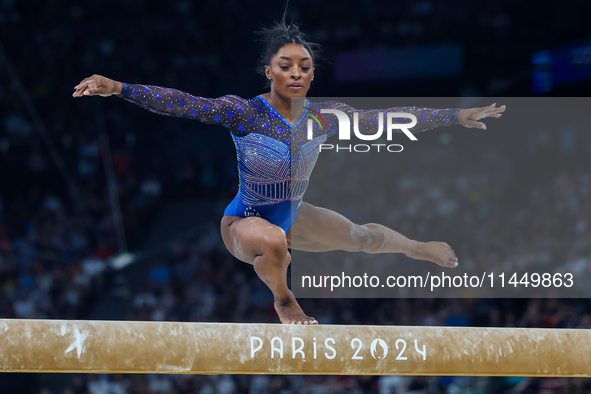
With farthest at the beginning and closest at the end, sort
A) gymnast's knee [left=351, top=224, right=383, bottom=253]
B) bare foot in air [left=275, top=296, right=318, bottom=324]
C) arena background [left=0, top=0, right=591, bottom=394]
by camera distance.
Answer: arena background [left=0, top=0, right=591, bottom=394] → gymnast's knee [left=351, top=224, right=383, bottom=253] → bare foot in air [left=275, top=296, right=318, bottom=324]

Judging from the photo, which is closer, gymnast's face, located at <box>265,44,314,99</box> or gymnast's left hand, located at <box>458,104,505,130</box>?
gymnast's face, located at <box>265,44,314,99</box>

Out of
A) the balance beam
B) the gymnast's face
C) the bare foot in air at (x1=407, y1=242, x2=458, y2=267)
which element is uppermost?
the gymnast's face

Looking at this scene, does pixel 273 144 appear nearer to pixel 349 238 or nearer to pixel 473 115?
pixel 349 238

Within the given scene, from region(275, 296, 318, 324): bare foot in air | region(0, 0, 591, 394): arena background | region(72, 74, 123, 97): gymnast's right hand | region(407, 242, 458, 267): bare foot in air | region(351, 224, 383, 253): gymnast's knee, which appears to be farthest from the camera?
region(0, 0, 591, 394): arena background

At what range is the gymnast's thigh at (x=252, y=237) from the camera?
147 inches

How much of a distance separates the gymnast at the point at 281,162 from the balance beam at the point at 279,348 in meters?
0.25

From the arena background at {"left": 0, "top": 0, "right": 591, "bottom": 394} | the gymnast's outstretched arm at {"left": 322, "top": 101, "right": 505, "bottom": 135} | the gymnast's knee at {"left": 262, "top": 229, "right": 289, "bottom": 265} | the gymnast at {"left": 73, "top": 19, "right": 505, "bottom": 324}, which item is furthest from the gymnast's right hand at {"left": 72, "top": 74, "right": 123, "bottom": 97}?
the arena background at {"left": 0, "top": 0, "right": 591, "bottom": 394}

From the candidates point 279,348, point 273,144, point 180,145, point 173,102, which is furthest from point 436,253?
point 180,145

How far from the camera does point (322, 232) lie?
430 centimetres

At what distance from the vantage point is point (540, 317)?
6238 mm

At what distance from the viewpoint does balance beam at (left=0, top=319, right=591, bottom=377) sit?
11.7 ft

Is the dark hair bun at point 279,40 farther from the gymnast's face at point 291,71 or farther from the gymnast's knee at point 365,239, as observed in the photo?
the gymnast's knee at point 365,239

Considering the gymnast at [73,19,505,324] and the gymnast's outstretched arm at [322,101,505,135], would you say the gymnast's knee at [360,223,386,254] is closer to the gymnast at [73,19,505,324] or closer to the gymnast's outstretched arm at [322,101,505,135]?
the gymnast at [73,19,505,324]

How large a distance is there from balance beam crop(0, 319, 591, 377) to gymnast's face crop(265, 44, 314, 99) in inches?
57.4
